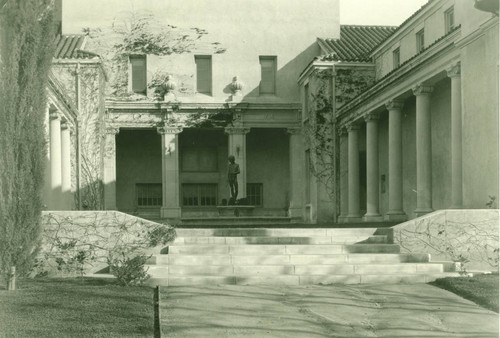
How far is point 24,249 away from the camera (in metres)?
11.6

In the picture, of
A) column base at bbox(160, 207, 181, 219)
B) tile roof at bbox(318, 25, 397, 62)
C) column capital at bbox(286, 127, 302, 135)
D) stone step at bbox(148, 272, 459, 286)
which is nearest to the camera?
stone step at bbox(148, 272, 459, 286)

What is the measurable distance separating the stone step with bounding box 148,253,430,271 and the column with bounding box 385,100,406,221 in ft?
38.0

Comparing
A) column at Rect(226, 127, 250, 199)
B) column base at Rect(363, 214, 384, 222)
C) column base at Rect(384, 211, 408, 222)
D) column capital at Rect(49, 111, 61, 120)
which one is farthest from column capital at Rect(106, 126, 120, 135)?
column base at Rect(384, 211, 408, 222)

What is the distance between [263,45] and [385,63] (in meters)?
7.85

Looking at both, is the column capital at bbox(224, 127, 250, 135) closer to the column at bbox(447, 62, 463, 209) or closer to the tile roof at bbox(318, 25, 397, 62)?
the tile roof at bbox(318, 25, 397, 62)

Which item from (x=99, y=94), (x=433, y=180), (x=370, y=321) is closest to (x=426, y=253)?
(x=370, y=321)

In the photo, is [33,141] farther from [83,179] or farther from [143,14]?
[143,14]

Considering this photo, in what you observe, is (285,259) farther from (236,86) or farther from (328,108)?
(236,86)

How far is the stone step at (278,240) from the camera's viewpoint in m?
15.2

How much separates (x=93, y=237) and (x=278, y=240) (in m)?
4.02

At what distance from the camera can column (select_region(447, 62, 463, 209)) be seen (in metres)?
19.7

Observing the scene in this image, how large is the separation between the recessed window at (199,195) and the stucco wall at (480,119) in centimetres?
2359

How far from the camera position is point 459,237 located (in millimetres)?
14758

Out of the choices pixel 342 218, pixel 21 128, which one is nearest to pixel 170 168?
pixel 342 218
